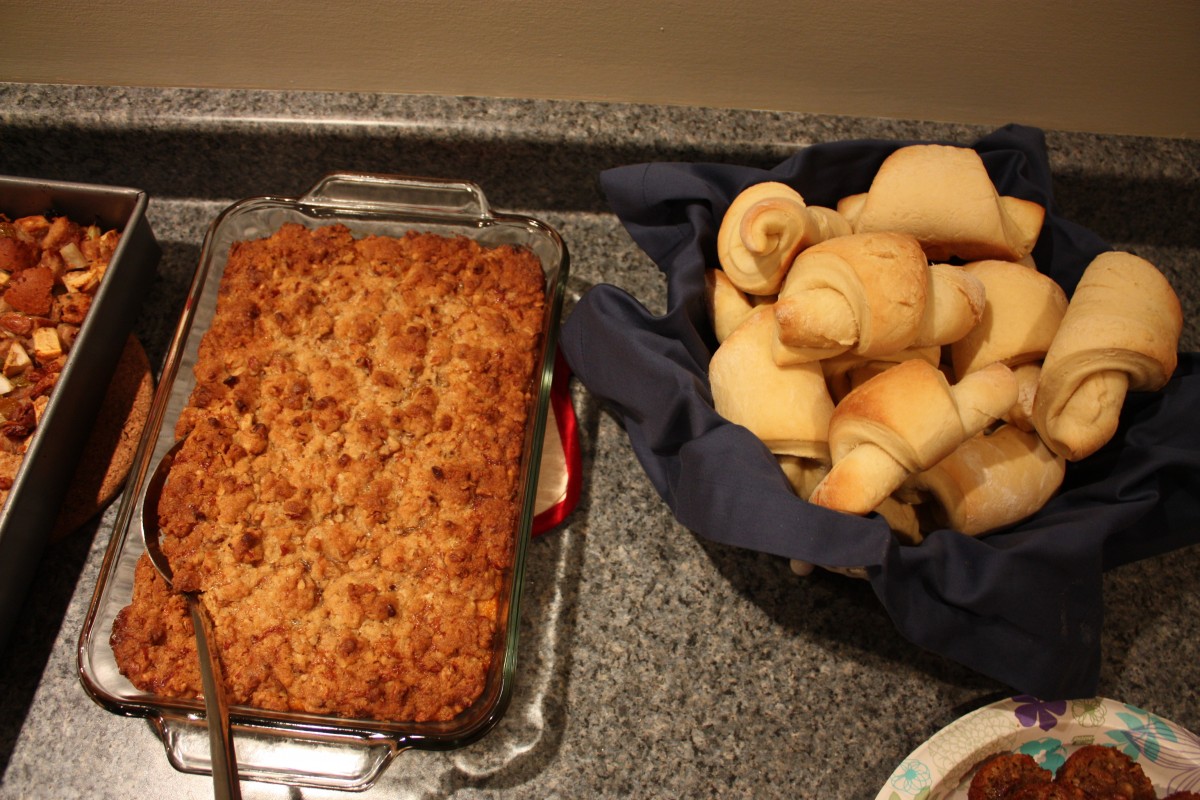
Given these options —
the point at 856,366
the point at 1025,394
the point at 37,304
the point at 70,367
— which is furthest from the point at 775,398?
the point at 37,304

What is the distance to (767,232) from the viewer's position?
2.18ft

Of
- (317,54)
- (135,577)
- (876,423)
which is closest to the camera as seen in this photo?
(876,423)

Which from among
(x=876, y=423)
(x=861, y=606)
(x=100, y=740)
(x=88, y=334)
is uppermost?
(x=876, y=423)

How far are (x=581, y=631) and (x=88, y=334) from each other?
551 mm

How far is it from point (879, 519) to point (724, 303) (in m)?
0.25

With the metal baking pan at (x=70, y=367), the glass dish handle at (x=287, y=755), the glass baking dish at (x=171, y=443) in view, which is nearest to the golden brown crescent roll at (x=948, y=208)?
the glass baking dish at (x=171, y=443)

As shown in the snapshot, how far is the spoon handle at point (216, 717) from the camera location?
24.8 inches

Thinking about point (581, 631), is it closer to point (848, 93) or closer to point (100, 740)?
point (100, 740)

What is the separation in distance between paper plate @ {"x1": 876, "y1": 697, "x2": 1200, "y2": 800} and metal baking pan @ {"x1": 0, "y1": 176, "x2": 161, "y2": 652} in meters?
0.81

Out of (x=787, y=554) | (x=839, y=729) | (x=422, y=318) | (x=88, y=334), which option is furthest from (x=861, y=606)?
(x=88, y=334)

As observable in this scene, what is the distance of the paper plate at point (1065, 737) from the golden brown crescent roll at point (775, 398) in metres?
0.26

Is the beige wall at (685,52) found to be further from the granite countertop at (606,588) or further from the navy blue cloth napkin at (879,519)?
the navy blue cloth napkin at (879,519)

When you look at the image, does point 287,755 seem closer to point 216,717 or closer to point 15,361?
point 216,717

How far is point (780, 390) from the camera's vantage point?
654mm
